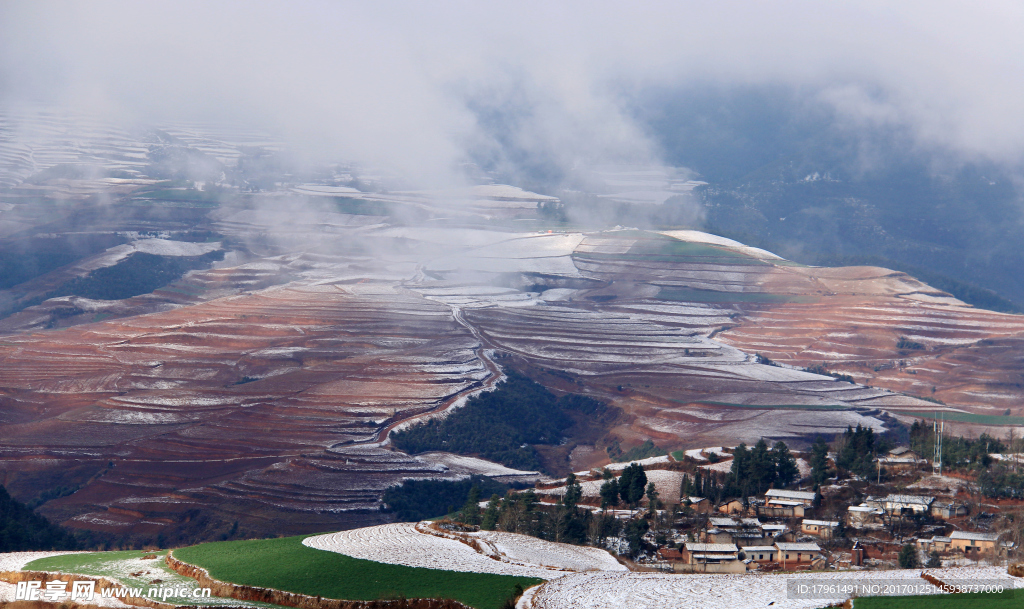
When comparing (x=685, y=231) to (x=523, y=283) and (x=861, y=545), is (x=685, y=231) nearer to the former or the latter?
(x=523, y=283)

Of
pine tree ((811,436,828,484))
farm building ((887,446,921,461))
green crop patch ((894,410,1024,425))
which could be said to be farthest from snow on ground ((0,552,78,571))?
green crop patch ((894,410,1024,425))

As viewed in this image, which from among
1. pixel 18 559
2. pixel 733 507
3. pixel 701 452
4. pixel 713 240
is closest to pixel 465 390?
pixel 701 452

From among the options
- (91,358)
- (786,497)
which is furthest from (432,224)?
(786,497)

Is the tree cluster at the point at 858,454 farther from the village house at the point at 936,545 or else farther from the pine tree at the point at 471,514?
the pine tree at the point at 471,514

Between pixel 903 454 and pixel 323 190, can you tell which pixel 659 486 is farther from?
pixel 323 190

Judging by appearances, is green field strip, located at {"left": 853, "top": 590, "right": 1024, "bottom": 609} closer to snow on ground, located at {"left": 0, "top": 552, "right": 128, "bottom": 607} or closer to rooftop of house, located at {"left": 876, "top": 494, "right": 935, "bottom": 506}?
snow on ground, located at {"left": 0, "top": 552, "right": 128, "bottom": 607}
